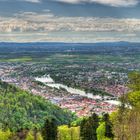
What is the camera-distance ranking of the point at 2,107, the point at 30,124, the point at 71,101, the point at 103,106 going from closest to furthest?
the point at 30,124 → the point at 2,107 → the point at 103,106 → the point at 71,101

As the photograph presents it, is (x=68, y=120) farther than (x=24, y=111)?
No

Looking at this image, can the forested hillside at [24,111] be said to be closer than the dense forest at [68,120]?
No

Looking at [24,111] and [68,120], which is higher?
[24,111]

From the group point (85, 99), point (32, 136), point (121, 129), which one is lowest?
point (85, 99)

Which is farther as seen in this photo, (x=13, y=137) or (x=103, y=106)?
(x=103, y=106)

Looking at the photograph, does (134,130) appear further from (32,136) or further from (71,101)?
(71,101)

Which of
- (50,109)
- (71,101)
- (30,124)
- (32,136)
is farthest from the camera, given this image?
(71,101)

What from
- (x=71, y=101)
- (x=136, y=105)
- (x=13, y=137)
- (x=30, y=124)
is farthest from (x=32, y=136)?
(x=71, y=101)

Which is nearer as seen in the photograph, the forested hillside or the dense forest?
the dense forest
